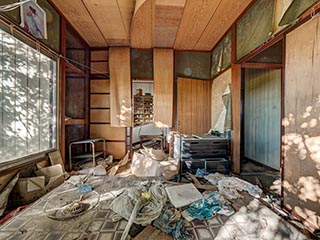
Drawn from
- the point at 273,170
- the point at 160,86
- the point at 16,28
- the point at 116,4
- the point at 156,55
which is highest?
the point at 116,4

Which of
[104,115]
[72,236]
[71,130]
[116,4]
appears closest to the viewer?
[72,236]

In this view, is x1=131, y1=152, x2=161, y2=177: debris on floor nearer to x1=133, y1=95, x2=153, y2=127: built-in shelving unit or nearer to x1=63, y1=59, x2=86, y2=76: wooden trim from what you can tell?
x1=63, y1=59, x2=86, y2=76: wooden trim

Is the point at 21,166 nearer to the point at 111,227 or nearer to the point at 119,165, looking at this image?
the point at 111,227

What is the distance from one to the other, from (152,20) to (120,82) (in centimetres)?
172

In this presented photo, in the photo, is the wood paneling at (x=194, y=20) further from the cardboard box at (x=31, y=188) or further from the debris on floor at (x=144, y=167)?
the cardboard box at (x=31, y=188)

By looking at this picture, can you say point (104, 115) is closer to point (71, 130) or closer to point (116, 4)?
point (71, 130)

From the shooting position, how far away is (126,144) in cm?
446

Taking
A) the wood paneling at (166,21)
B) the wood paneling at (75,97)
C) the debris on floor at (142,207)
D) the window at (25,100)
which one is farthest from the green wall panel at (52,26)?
the debris on floor at (142,207)

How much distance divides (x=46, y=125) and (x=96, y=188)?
5.10 ft

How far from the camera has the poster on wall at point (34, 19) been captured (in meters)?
2.15

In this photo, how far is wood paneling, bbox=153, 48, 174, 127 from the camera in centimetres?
426

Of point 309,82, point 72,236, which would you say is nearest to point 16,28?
point 72,236

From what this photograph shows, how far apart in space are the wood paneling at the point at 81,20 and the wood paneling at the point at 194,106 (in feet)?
7.25

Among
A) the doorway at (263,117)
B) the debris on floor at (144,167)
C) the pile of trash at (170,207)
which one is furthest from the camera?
the doorway at (263,117)
